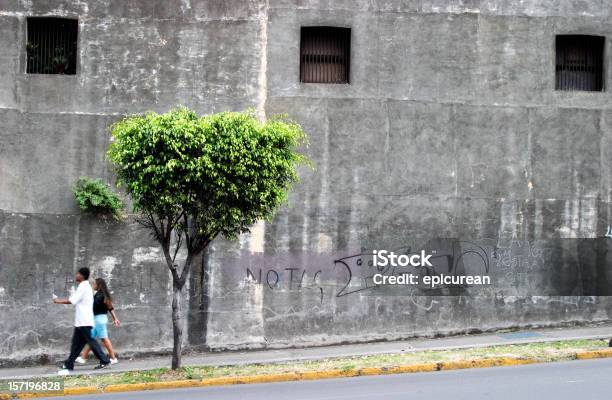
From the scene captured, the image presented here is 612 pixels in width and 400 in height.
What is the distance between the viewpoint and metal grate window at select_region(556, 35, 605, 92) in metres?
14.9

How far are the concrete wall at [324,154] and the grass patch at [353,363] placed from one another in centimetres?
164

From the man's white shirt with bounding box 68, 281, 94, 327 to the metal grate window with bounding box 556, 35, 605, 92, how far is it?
955 cm

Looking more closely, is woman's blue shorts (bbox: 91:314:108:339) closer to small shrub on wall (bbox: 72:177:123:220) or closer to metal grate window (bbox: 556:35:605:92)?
small shrub on wall (bbox: 72:177:123:220)

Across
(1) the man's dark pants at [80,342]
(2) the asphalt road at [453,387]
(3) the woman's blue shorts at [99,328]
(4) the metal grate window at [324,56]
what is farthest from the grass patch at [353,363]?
(4) the metal grate window at [324,56]

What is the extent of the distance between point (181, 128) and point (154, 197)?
3.59 feet

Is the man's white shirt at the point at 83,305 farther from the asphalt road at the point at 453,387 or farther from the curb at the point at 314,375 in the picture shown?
the asphalt road at the point at 453,387

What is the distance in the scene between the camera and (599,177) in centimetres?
1460

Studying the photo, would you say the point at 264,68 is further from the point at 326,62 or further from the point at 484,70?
the point at 484,70

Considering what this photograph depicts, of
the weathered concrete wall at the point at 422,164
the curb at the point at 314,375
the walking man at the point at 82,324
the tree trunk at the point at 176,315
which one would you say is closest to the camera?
the curb at the point at 314,375

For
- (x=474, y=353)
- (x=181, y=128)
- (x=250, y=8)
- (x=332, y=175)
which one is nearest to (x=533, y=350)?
(x=474, y=353)

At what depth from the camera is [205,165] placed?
10.9 meters

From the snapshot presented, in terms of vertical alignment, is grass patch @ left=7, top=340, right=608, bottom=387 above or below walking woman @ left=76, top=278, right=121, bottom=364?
below

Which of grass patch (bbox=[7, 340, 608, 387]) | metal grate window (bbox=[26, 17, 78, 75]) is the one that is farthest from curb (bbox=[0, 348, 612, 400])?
metal grate window (bbox=[26, 17, 78, 75])

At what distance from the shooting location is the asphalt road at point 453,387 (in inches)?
372
